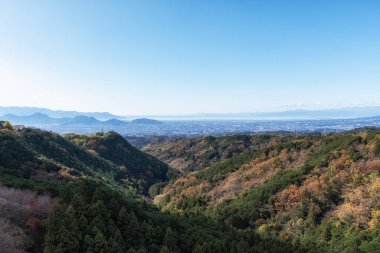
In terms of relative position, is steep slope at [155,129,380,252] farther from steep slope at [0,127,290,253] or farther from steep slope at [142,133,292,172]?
steep slope at [142,133,292,172]

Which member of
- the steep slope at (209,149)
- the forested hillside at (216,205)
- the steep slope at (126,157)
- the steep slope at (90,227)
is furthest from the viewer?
the steep slope at (209,149)

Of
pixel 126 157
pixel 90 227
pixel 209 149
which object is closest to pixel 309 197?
pixel 90 227

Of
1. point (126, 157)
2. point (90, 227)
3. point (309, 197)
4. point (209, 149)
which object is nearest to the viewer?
point (90, 227)

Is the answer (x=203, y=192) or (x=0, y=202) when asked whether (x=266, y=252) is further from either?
(x=203, y=192)

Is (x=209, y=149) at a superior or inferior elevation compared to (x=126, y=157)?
inferior

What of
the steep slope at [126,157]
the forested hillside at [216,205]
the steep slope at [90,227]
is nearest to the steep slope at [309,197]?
the forested hillside at [216,205]

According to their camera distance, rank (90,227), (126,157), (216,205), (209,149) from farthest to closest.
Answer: (209,149) < (126,157) < (216,205) < (90,227)

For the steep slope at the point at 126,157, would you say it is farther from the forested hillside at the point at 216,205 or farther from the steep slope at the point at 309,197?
the steep slope at the point at 309,197

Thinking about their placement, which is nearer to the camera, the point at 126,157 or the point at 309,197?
the point at 309,197

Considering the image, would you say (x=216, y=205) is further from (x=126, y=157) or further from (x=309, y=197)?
(x=126, y=157)

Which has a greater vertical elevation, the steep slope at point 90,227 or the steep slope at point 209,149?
the steep slope at point 90,227
